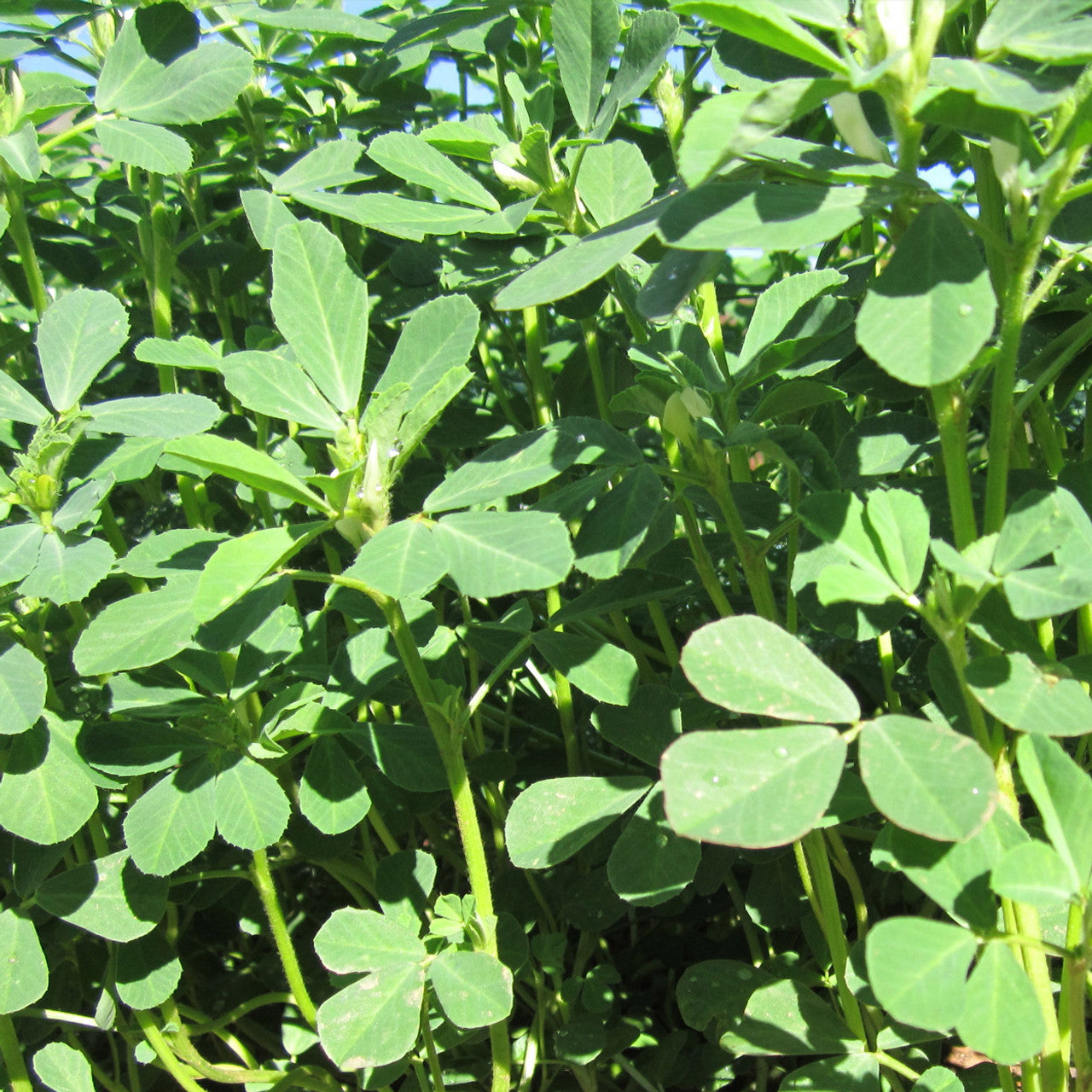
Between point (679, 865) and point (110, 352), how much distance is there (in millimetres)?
697

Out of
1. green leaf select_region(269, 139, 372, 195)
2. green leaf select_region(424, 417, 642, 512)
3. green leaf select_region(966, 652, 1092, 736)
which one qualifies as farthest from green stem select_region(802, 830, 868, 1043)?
green leaf select_region(269, 139, 372, 195)

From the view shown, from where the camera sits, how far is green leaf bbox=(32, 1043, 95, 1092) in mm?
1021

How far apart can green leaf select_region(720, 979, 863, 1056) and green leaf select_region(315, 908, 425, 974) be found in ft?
0.95

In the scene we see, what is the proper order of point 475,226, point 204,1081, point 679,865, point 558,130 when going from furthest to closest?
point 558,130 → point 204,1081 → point 475,226 → point 679,865

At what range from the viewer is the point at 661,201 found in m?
0.74

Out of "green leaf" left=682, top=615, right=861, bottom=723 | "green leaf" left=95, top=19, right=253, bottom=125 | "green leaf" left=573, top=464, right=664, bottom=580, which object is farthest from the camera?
"green leaf" left=95, top=19, right=253, bottom=125

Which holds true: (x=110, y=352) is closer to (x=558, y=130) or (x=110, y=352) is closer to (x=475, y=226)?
(x=475, y=226)

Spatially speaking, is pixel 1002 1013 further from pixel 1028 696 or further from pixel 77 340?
pixel 77 340

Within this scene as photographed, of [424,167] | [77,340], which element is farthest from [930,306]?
[77,340]

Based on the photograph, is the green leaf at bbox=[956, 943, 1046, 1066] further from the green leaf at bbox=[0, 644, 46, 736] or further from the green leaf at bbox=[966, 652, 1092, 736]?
the green leaf at bbox=[0, 644, 46, 736]

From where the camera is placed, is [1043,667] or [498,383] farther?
[498,383]

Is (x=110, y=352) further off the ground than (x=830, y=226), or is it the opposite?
(x=830, y=226)

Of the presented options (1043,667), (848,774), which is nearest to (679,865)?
(848,774)

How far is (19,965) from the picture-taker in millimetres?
1008
